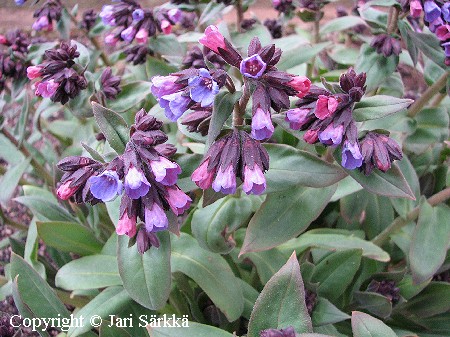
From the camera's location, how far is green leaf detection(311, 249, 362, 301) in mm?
1607

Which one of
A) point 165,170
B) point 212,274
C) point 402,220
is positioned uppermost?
point 165,170

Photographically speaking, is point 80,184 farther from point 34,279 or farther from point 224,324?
point 224,324

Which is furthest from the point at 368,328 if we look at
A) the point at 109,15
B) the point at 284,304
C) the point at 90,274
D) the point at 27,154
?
the point at 27,154

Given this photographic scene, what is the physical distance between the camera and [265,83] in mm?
1111

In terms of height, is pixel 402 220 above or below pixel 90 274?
below

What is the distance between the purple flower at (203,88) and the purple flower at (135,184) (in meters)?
0.19

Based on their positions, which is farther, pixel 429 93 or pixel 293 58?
pixel 293 58

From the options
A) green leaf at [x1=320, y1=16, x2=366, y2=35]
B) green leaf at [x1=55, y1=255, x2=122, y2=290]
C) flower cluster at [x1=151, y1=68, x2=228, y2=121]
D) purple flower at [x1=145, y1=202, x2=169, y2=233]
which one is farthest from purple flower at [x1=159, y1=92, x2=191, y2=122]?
green leaf at [x1=320, y1=16, x2=366, y2=35]

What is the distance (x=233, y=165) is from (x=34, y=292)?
83 centimetres

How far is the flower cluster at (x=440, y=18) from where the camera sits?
1.48 metres

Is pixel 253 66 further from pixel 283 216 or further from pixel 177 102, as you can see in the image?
pixel 283 216

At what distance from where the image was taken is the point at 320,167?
51.8 inches

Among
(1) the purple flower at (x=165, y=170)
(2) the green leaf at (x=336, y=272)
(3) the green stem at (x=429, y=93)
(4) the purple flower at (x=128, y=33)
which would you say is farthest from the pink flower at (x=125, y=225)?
(3) the green stem at (x=429, y=93)

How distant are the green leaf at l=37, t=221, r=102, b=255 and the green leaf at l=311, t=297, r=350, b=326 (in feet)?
2.46
